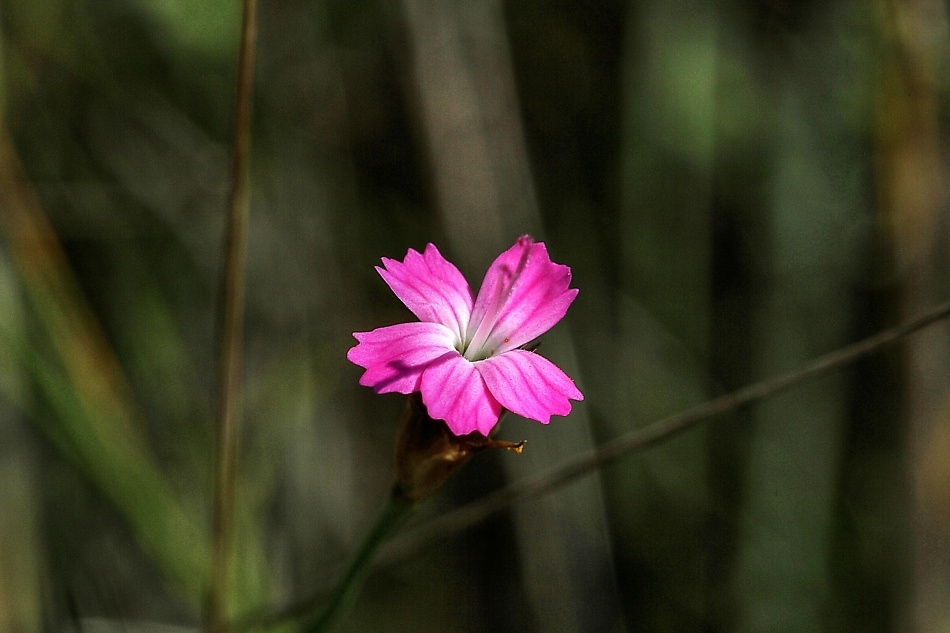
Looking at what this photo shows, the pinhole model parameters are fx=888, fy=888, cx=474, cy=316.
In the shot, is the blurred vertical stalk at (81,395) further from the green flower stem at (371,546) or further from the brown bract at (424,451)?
the brown bract at (424,451)

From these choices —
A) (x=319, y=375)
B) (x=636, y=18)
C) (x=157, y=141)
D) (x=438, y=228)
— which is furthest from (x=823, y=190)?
(x=157, y=141)

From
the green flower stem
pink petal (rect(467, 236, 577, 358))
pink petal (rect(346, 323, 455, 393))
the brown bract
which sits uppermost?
pink petal (rect(467, 236, 577, 358))

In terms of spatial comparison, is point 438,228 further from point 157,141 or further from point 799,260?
point 799,260

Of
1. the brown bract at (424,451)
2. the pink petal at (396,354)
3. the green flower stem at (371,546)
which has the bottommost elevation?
the green flower stem at (371,546)

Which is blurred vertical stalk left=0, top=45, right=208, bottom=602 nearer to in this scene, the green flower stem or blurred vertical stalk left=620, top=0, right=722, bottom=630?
the green flower stem

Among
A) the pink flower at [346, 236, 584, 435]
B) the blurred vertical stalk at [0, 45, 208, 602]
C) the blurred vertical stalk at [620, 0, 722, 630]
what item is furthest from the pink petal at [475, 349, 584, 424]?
the blurred vertical stalk at [620, 0, 722, 630]

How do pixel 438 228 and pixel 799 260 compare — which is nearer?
pixel 799 260

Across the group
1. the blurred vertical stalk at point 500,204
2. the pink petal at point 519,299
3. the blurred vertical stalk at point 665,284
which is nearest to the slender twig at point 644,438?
the pink petal at point 519,299

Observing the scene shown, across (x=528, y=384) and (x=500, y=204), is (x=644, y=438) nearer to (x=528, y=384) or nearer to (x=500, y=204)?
(x=528, y=384)
